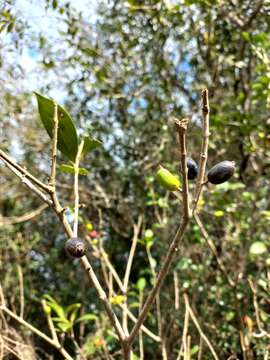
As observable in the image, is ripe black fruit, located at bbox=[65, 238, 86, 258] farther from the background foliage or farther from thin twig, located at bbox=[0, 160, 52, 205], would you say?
the background foliage

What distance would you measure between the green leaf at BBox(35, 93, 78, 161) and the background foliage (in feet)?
5.10

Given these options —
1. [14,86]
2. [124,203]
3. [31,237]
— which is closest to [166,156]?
[124,203]

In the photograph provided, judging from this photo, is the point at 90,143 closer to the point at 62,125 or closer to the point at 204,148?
the point at 62,125

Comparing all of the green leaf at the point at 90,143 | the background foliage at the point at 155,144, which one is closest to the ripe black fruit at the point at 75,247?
the green leaf at the point at 90,143

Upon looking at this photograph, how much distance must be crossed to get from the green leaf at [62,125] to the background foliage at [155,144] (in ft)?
5.10

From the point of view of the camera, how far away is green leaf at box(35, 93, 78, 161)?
866mm

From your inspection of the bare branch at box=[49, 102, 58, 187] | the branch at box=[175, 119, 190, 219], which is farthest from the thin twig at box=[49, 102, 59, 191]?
the branch at box=[175, 119, 190, 219]

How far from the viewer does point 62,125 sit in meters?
0.90

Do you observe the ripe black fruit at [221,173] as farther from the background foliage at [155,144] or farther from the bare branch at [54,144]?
the background foliage at [155,144]

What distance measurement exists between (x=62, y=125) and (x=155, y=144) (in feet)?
11.4

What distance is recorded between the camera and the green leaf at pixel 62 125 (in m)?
0.87

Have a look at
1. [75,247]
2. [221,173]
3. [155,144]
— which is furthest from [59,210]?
[155,144]

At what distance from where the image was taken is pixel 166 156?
408cm

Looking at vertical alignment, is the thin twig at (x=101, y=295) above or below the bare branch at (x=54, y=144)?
below
